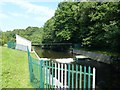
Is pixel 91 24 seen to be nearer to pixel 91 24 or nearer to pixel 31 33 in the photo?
pixel 91 24

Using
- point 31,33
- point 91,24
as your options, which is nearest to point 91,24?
point 91,24

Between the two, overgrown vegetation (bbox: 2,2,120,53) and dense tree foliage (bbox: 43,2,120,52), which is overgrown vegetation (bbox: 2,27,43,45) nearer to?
overgrown vegetation (bbox: 2,2,120,53)

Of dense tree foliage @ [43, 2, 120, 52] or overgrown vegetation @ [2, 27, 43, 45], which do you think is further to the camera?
overgrown vegetation @ [2, 27, 43, 45]

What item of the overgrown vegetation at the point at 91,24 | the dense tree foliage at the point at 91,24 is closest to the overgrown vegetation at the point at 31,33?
the overgrown vegetation at the point at 91,24

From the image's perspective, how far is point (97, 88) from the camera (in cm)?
1034

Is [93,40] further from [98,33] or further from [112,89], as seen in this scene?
[112,89]

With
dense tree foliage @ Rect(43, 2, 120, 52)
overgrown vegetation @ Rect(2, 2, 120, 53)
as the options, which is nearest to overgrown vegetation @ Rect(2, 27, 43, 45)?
overgrown vegetation @ Rect(2, 2, 120, 53)

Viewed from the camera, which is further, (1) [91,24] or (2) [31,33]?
(2) [31,33]

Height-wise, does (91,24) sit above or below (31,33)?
below

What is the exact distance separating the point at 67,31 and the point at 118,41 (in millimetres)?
21424

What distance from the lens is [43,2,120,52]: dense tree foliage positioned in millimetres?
16828

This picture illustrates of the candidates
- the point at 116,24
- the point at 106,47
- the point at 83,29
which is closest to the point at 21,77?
the point at 116,24

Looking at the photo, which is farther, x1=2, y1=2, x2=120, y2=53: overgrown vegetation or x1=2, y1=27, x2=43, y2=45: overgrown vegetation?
x1=2, y1=27, x2=43, y2=45: overgrown vegetation

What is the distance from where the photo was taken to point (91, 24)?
28547 millimetres
